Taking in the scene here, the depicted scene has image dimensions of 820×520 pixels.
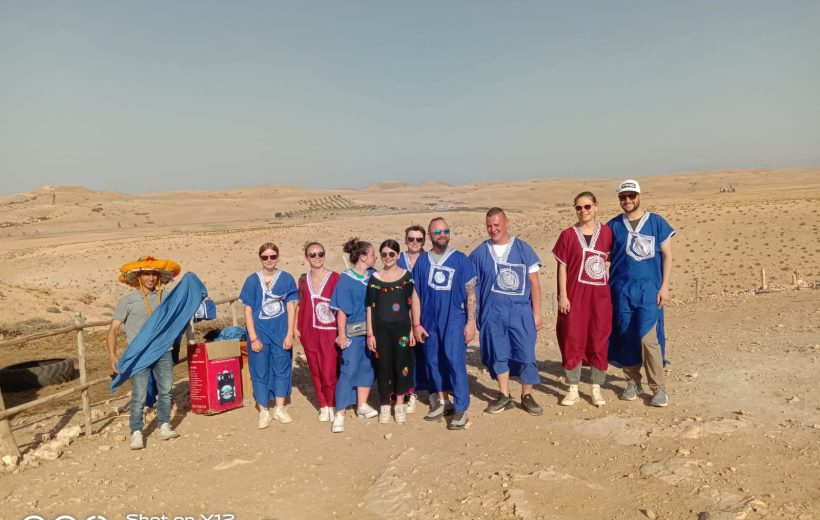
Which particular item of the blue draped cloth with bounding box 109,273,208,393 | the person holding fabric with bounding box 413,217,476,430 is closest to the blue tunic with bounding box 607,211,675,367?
the person holding fabric with bounding box 413,217,476,430

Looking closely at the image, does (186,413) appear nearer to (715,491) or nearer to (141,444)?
(141,444)

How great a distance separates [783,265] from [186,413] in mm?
21157

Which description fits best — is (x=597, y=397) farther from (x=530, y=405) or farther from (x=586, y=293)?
(x=586, y=293)

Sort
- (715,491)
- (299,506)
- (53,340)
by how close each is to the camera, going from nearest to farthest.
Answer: (715,491) → (299,506) → (53,340)

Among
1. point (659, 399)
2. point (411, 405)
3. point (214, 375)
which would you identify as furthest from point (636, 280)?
point (214, 375)

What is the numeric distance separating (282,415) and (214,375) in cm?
89

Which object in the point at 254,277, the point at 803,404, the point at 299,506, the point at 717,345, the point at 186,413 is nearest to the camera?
the point at 299,506

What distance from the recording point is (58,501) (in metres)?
4.54

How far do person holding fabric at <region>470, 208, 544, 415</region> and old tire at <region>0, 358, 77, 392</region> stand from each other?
7284 millimetres

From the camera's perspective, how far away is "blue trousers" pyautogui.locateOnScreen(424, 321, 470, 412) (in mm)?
5676

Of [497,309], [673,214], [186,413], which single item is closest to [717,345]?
[497,309]

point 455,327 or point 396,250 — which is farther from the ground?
point 396,250

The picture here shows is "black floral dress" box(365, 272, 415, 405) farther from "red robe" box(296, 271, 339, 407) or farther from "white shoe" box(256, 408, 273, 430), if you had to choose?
"white shoe" box(256, 408, 273, 430)

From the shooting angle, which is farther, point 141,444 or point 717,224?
point 717,224
